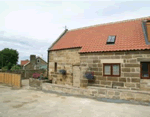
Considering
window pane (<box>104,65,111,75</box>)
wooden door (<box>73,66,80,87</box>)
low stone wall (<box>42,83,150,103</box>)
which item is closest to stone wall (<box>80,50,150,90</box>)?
window pane (<box>104,65,111,75</box>)

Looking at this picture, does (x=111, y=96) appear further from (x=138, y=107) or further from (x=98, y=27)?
(x=98, y=27)

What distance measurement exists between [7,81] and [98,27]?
1264 centimetres

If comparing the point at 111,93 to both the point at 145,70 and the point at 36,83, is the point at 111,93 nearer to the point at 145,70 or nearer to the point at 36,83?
the point at 145,70

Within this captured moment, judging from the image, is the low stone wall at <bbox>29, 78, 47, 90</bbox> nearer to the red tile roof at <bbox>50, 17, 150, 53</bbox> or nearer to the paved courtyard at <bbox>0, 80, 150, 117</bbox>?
the red tile roof at <bbox>50, 17, 150, 53</bbox>

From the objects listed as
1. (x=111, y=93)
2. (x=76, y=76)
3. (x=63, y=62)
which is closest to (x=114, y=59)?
(x=111, y=93)

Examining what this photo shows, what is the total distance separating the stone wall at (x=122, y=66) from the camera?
8469mm

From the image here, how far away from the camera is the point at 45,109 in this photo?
6.58 metres

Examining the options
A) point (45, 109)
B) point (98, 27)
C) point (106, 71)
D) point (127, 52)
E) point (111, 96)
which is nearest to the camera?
point (45, 109)

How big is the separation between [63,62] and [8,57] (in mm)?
44632

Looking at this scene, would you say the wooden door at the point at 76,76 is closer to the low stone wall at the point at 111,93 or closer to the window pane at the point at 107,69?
the low stone wall at the point at 111,93

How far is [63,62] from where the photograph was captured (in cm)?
1339

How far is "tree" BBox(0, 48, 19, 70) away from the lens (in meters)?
48.4

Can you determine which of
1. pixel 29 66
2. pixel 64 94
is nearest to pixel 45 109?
pixel 64 94

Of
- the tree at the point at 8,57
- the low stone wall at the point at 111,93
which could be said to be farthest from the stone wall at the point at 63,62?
the tree at the point at 8,57
